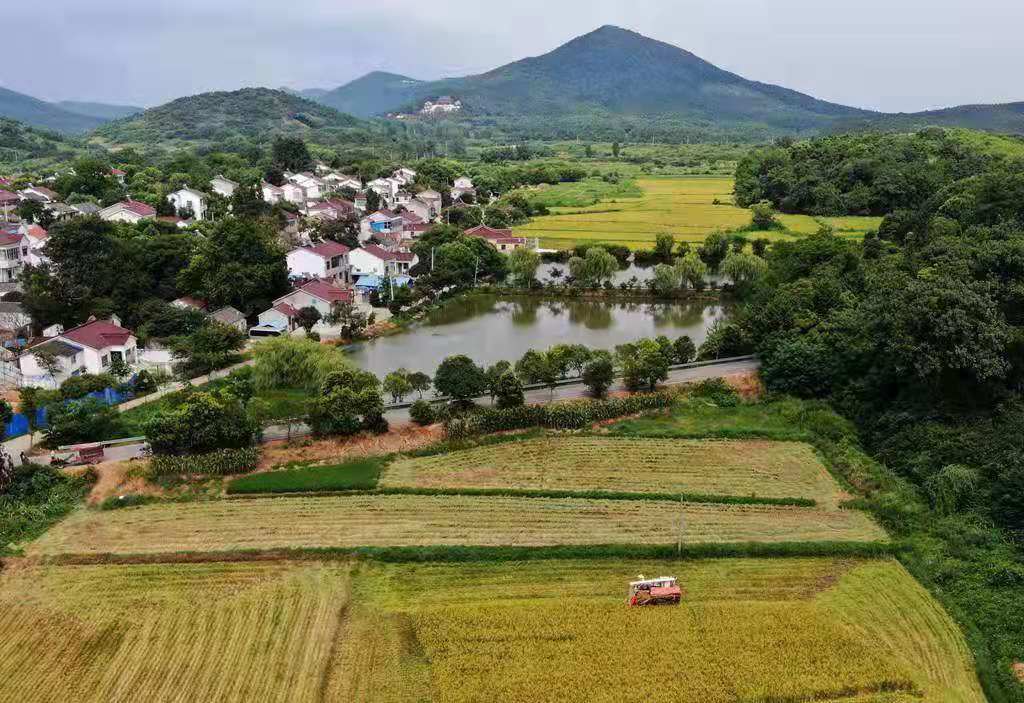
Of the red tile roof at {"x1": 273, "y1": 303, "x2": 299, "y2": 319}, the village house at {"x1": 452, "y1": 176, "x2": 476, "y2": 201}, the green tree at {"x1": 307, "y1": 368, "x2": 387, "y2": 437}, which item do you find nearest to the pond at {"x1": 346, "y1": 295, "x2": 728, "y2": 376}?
the red tile roof at {"x1": 273, "y1": 303, "x2": 299, "y2": 319}

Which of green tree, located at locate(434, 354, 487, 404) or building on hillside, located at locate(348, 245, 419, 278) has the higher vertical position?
building on hillside, located at locate(348, 245, 419, 278)

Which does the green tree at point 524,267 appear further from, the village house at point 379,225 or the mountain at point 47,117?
the mountain at point 47,117

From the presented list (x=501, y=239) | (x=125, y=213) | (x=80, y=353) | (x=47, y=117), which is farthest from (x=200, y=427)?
(x=47, y=117)

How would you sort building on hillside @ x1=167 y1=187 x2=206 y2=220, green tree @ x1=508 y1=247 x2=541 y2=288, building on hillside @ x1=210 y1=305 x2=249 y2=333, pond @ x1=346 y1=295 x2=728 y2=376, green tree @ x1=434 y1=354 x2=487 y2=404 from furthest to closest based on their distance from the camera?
1. building on hillside @ x1=167 y1=187 x2=206 y2=220
2. green tree @ x1=508 y1=247 x2=541 y2=288
3. building on hillside @ x1=210 y1=305 x2=249 y2=333
4. pond @ x1=346 y1=295 x2=728 y2=376
5. green tree @ x1=434 y1=354 x2=487 y2=404

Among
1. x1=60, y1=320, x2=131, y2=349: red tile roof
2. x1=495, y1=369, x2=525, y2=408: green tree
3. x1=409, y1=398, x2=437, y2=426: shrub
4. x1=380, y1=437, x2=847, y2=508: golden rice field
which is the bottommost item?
x1=380, y1=437, x2=847, y2=508: golden rice field

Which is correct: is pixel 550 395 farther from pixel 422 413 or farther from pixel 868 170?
pixel 868 170

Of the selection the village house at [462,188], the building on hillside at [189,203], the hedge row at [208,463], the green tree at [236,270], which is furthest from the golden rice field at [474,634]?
the village house at [462,188]

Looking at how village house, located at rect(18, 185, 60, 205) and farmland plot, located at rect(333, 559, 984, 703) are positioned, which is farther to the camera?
village house, located at rect(18, 185, 60, 205)

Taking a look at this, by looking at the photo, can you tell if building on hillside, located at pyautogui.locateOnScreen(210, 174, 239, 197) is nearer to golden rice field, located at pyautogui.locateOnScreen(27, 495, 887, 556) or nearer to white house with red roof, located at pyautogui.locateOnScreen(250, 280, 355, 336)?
white house with red roof, located at pyautogui.locateOnScreen(250, 280, 355, 336)
